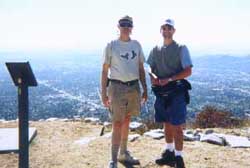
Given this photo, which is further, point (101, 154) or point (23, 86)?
point (101, 154)

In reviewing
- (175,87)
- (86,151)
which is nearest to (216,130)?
(86,151)

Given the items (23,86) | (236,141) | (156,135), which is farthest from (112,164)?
(236,141)

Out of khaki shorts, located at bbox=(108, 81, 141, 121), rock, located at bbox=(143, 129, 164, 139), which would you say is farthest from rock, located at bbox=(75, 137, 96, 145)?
khaki shorts, located at bbox=(108, 81, 141, 121)

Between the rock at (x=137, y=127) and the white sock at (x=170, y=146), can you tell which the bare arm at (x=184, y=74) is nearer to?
the white sock at (x=170, y=146)

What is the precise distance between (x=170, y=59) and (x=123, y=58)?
1.97ft

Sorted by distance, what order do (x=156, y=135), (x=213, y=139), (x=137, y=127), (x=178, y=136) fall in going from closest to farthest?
(x=178, y=136) → (x=213, y=139) → (x=156, y=135) → (x=137, y=127)

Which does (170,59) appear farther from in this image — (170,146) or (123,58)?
(170,146)

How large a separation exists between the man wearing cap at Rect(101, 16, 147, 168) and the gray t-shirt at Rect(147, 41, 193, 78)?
219 mm

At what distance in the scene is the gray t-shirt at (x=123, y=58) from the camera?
591cm

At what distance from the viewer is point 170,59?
5.95 metres

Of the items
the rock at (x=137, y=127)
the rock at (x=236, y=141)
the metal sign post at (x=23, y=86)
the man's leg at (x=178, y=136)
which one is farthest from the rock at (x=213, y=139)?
the metal sign post at (x=23, y=86)

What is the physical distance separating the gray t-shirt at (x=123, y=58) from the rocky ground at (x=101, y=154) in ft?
4.52

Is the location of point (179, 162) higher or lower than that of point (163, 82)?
lower

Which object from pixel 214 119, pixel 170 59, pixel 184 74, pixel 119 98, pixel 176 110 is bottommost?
pixel 214 119
